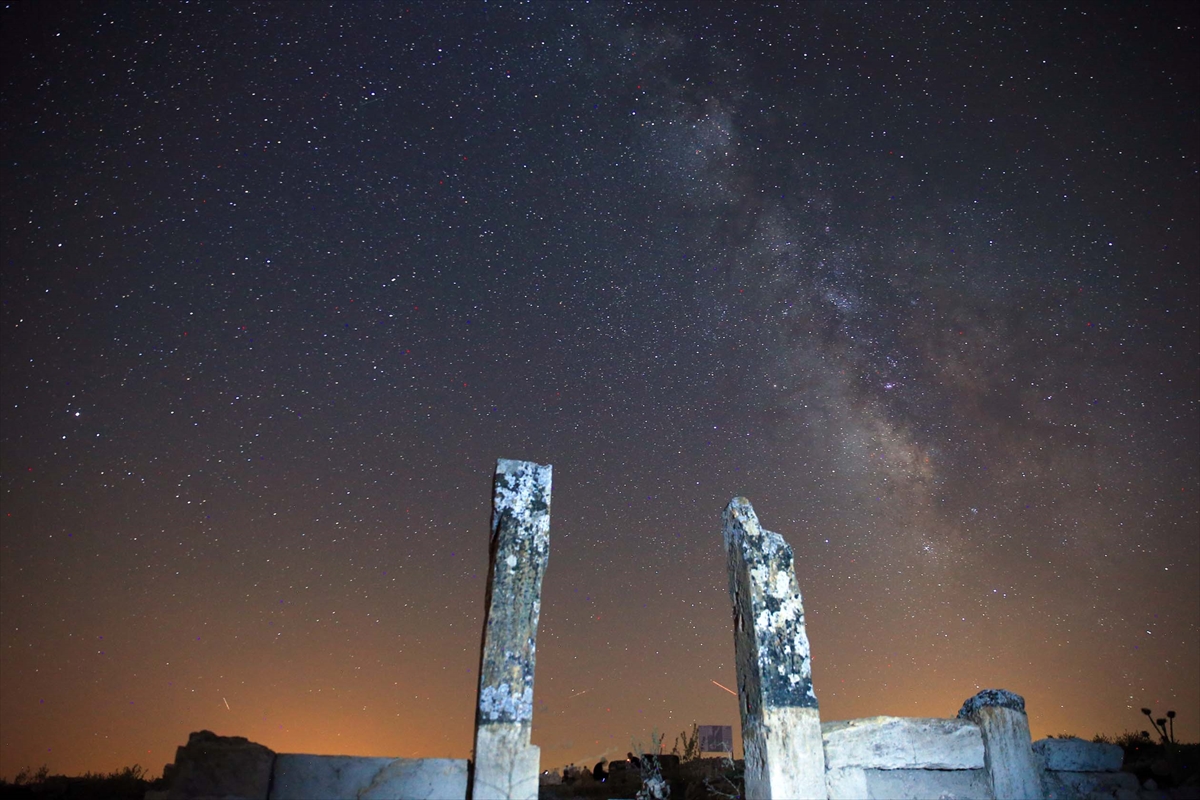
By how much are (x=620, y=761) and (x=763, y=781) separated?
847 centimetres

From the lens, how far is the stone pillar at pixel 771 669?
6.96m

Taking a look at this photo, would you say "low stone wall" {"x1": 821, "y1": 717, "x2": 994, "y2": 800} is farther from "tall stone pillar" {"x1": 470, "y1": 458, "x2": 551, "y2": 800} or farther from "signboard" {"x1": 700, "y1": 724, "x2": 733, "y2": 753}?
"signboard" {"x1": 700, "y1": 724, "x2": 733, "y2": 753}

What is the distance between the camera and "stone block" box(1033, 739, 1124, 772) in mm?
8383

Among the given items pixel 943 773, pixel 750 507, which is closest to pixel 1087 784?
pixel 943 773

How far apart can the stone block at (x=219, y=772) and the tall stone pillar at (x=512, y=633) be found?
185 centimetres

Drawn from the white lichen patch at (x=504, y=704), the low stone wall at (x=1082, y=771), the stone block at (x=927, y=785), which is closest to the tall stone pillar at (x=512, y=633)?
the white lichen patch at (x=504, y=704)

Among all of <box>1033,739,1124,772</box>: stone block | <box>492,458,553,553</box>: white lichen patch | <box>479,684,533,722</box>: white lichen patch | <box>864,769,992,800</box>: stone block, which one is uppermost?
<box>492,458,553,553</box>: white lichen patch

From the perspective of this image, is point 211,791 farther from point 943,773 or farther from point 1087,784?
point 1087,784

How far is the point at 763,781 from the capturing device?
22.7 feet

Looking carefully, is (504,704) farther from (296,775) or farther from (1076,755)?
(1076,755)

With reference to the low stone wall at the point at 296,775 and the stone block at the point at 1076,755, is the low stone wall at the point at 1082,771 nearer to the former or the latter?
the stone block at the point at 1076,755

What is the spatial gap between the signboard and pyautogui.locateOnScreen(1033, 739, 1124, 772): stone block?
7.74 meters

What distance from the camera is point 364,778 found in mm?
6266

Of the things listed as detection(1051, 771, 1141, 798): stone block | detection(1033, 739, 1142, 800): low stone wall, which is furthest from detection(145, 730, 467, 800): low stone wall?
detection(1051, 771, 1141, 798): stone block
